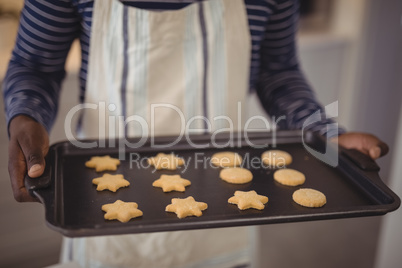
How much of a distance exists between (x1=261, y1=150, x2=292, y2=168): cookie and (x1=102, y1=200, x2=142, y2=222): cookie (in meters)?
0.34

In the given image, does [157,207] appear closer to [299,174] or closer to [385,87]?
[299,174]

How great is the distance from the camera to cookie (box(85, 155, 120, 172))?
3.12 ft

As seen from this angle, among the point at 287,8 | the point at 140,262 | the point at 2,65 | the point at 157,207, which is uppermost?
the point at 287,8

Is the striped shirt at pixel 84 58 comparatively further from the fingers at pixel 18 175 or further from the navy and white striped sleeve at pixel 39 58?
the fingers at pixel 18 175

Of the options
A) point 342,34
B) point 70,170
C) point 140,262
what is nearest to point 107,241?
point 140,262

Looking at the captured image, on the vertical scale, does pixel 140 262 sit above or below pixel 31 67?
below

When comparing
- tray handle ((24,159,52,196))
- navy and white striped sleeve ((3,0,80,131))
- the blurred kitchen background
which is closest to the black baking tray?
tray handle ((24,159,52,196))

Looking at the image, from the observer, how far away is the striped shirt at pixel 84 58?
0.94 meters

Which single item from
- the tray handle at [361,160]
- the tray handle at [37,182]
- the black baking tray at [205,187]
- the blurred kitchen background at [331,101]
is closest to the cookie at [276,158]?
the black baking tray at [205,187]

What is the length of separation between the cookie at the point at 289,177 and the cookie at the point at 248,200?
85mm

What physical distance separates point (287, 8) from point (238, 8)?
0.15 metres

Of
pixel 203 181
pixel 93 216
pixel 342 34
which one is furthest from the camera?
pixel 342 34

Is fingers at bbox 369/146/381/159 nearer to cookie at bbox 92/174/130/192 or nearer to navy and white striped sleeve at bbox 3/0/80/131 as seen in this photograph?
cookie at bbox 92/174/130/192

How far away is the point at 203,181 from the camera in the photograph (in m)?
0.94
